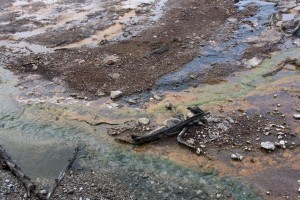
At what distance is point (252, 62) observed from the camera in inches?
506

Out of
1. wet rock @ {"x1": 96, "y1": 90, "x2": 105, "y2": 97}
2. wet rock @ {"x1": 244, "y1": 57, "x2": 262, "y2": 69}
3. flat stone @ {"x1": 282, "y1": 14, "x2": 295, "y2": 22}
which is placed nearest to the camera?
wet rock @ {"x1": 96, "y1": 90, "x2": 105, "y2": 97}

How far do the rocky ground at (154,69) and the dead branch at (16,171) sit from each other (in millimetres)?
122

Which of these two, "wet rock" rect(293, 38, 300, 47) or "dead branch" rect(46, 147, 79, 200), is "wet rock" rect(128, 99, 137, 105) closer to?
"dead branch" rect(46, 147, 79, 200)

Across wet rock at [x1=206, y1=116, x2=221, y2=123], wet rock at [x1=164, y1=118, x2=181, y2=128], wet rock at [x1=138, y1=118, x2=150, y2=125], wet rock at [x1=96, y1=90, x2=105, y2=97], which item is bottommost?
wet rock at [x1=96, y1=90, x2=105, y2=97]

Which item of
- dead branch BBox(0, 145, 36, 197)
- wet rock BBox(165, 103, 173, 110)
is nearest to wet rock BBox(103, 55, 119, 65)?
wet rock BBox(165, 103, 173, 110)

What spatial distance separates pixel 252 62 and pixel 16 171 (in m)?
9.24

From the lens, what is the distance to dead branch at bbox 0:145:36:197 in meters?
7.32

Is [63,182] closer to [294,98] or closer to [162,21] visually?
[294,98]

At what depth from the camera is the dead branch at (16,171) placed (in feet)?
24.0

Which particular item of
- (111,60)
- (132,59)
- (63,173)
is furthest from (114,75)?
(63,173)

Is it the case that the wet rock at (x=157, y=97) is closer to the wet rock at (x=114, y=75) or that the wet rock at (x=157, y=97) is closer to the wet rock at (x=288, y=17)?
the wet rock at (x=114, y=75)

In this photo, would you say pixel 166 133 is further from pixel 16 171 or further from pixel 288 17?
pixel 288 17

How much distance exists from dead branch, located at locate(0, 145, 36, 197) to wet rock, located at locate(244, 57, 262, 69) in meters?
8.75

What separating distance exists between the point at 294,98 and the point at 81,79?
23.6 ft
